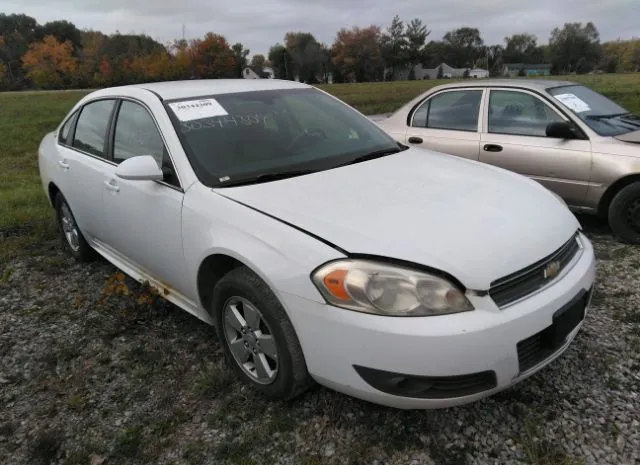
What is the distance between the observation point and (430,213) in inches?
92.5

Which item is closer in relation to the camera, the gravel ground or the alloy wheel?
the gravel ground

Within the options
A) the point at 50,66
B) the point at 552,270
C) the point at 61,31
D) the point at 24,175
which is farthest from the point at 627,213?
the point at 61,31

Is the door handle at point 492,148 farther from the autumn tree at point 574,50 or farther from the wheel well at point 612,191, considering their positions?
Answer: the autumn tree at point 574,50

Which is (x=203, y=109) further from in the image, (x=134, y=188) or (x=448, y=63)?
(x=448, y=63)

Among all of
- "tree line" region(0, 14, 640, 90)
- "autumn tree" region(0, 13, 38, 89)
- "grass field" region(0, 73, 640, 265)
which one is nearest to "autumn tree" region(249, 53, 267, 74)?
"tree line" region(0, 14, 640, 90)

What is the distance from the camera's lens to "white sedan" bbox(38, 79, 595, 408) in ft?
6.68

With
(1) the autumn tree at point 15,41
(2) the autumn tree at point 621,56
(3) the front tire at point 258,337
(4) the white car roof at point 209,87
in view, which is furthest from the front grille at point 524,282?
(2) the autumn tree at point 621,56

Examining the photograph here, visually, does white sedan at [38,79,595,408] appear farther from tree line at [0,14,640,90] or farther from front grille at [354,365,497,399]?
tree line at [0,14,640,90]

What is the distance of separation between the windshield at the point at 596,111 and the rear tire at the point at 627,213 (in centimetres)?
58

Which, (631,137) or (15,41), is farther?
(15,41)

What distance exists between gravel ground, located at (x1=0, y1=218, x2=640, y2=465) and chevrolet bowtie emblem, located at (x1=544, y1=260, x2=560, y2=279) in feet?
2.08

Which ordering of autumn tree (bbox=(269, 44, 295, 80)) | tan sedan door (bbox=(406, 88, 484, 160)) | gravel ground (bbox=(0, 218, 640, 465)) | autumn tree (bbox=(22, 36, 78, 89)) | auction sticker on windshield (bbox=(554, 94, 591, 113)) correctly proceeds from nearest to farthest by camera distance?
gravel ground (bbox=(0, 218, 640, 465)), auction sticker on windshield (bbox=(554, 94, 591, 113)), tan sedan door (bbox=(406, 88, 484, 160)), autumn tree (bbox=(22, 36, 78, 89)), autumn tree (bbox=(269, 44, 295, 80))

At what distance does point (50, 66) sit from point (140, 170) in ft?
261

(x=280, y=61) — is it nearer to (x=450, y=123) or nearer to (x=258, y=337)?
(x=450, y=123)
